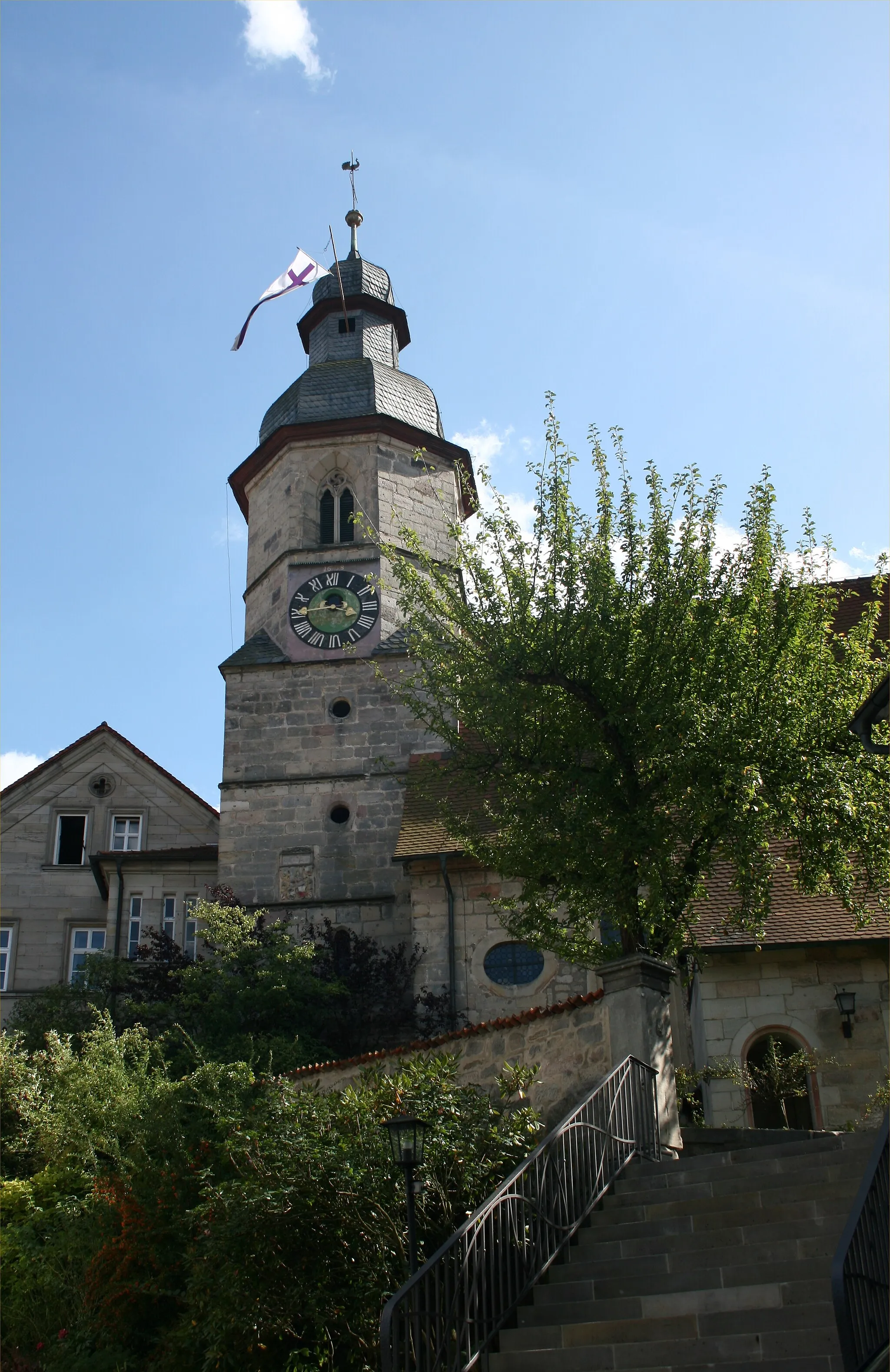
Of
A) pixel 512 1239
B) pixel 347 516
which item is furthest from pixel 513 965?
pixel 512 1239

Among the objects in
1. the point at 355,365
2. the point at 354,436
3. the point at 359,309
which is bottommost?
the point at 354,436

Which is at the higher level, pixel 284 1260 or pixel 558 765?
pixel 558 765

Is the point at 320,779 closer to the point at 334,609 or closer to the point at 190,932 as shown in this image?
the point at 334,609

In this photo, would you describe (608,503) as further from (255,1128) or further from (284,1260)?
(284,1260)

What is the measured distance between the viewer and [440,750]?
79.7 feet

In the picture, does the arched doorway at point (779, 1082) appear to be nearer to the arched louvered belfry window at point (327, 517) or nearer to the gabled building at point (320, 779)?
the gabled building at point (320, 779)

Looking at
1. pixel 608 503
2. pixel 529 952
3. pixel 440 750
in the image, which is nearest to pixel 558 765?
pixel 608 503

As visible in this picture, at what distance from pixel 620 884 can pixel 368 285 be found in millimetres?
20761

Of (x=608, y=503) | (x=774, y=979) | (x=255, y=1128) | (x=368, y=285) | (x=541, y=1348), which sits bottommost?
(x=541, y=1348)

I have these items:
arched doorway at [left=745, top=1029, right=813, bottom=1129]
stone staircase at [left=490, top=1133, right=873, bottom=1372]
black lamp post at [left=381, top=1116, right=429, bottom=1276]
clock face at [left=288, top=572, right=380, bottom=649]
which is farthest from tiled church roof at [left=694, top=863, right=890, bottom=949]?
clock face at [left=288, top=572, right=380, bottom=649]

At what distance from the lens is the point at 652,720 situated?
44.0 feet

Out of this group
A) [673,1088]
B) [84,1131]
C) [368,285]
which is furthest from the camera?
[368,285]

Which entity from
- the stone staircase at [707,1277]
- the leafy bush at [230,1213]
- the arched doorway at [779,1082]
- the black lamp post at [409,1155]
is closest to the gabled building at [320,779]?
the arched doorway at [779,1082]

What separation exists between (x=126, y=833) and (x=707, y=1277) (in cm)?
1982
